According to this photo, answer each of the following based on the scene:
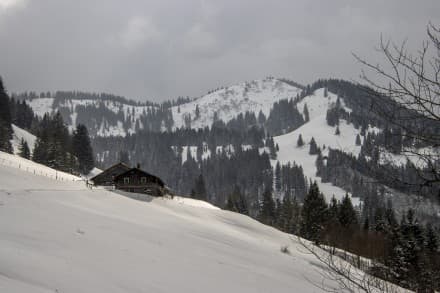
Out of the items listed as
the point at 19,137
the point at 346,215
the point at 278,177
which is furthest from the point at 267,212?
the point at 278,177

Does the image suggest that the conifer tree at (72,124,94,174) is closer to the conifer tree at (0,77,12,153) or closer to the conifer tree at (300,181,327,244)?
the conifer tree at (0,77,12,153)

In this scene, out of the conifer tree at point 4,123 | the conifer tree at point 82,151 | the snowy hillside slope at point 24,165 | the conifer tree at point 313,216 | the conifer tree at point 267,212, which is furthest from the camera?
the conifer tree at point 82,151

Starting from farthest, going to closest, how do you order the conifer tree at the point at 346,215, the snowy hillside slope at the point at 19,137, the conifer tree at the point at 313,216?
the snowy hillside slope at the point at 19,137, the conifer tree at the point at 346,215, the conifer tree at the point at 313,216

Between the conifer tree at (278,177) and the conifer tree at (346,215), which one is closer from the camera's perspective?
the conifer tree at (346,215)

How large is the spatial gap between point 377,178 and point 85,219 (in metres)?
18.0

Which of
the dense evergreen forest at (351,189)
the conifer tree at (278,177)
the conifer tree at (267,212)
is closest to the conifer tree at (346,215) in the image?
the dense evergreen forest at (351,189)

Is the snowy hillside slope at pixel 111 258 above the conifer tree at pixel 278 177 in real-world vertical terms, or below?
below

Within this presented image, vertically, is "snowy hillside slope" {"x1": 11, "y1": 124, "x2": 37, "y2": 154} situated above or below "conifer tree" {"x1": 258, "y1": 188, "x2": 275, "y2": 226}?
above

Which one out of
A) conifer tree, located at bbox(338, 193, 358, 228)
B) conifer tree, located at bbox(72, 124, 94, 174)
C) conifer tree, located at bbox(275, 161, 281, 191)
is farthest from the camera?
conifer tree, located at bbox(275, 161, 281, 191)

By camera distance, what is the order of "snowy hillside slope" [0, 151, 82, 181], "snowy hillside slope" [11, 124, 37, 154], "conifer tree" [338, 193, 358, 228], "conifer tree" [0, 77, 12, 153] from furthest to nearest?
"snowy hillside slope" [11, 124, 37, 154] < "conifer tree" [0, 77, 12, 153] < "conifer tree" [338, 193, 358, 228] < "snowy hillside slope" [0, 151, 82, 181]

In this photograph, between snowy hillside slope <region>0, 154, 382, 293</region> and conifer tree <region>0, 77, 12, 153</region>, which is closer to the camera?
snowy hillside slope <region>0, 154, 382, 293</region>

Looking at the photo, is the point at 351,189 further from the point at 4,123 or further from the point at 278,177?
the point at 4,123

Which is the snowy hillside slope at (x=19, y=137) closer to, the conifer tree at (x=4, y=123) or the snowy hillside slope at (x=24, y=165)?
the conifer tree at (x=4, y=123)

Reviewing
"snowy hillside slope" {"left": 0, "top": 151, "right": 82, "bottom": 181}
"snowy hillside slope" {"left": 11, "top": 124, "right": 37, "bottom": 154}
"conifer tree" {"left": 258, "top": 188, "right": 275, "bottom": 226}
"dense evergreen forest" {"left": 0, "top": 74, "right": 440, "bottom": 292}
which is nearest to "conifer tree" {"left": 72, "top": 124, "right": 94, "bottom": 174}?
"dense evergreen forest" {"left": 0, "top": 74, "right": 440, "bottom": 292}
